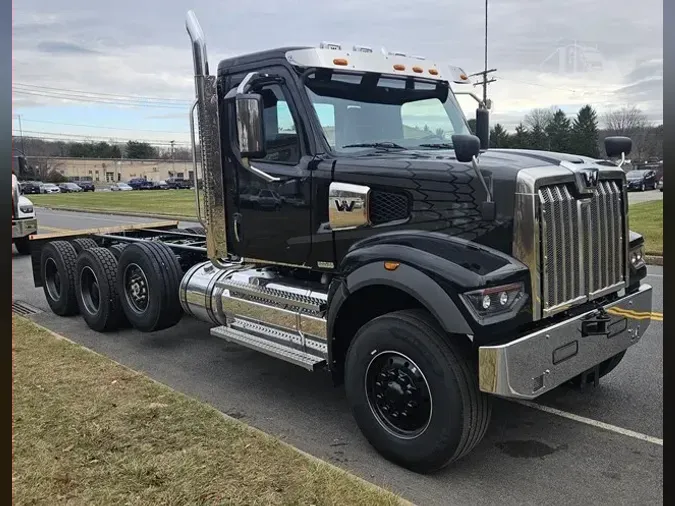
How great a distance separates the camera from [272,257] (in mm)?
4805

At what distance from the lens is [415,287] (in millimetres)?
3387

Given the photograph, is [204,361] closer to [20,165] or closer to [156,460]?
[156,460]

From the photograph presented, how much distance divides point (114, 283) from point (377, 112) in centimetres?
370

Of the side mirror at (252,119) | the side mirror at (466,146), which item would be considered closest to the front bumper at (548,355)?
the side mirror at (466,146)

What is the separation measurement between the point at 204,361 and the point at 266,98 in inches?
103

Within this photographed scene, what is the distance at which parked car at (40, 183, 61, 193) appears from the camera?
193ft

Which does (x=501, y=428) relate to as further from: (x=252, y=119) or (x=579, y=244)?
(x=252, y=119)

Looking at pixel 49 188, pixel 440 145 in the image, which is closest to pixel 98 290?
pixel 440 145

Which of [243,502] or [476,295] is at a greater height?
[476,295]

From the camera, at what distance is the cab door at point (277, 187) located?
14.4ft

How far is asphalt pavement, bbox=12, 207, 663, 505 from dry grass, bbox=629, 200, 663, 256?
3.69 feet

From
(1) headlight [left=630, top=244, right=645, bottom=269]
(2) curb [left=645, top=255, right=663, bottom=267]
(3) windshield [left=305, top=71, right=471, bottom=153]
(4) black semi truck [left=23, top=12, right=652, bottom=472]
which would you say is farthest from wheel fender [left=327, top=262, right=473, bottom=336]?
(2) curb [left=645, top=255, right=663, bottom=267]

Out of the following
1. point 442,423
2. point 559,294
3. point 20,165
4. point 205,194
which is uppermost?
point 20,165

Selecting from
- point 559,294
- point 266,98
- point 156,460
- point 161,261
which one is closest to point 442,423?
point 559,294
